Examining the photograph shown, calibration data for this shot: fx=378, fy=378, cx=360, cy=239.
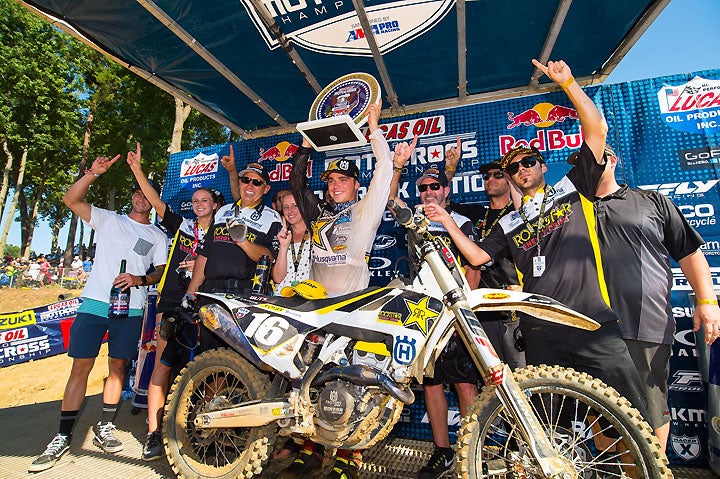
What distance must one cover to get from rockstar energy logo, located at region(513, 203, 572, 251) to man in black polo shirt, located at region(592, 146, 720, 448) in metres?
0.22

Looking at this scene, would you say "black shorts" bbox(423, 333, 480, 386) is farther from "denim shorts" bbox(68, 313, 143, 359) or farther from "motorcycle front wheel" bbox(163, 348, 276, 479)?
"denim shorts" bbox(68, 313, 143, 359)

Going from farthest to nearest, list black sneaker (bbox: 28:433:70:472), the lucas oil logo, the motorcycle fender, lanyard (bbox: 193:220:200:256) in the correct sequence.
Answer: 1. lanyard (bbox: 193:220:200:256)
2. the lucas oil logo
3. black sneaker (bbox: 28:433:70:472)
4. the motorcycle fender

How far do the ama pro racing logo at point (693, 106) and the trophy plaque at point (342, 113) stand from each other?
2.83 meters

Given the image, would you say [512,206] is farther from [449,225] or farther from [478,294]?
[478,294]

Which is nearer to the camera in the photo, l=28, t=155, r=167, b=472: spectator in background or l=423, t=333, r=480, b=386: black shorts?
l=423, t=333, r=480, b=386: black shorts

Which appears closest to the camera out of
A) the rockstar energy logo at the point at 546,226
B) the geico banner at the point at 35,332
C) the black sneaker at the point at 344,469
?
the rockstar energy logo at the point at 546,226

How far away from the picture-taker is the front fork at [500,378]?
65.4 inches

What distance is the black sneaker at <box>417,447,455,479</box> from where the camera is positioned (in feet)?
8.78

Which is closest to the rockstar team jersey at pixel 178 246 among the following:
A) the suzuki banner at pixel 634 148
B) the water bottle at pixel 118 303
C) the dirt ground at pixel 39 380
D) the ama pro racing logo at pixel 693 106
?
the water bottle at pixel 118 303

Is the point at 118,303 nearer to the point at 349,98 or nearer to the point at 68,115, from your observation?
the point at 349,98

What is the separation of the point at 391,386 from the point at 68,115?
24.7 m

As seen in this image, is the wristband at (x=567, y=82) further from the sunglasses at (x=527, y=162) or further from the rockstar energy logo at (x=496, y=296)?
the rockstar energy logo at (x=496, y=296)

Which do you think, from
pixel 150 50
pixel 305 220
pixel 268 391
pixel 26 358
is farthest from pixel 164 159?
pixel 268 391

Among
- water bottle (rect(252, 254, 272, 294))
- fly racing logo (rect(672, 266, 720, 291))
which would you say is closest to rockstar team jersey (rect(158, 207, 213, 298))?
water bottle (rect(252, 254, 272, 294))
